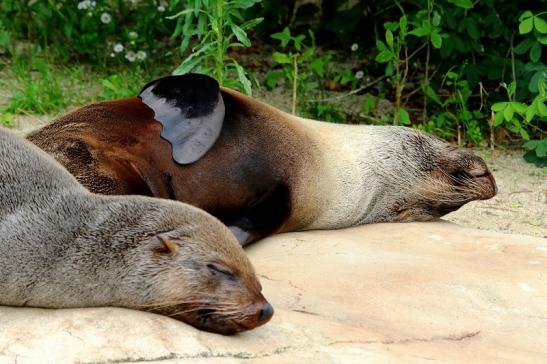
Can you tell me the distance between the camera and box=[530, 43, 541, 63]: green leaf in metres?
7.54

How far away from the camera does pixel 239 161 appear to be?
5.51 meters

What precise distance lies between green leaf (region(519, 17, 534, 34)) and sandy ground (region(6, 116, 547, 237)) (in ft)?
3.26

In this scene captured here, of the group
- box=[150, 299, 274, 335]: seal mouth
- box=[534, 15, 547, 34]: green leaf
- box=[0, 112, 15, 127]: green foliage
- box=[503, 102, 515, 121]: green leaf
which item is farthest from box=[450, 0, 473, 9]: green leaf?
box=[150, 299, 274, 335]: seal mouth

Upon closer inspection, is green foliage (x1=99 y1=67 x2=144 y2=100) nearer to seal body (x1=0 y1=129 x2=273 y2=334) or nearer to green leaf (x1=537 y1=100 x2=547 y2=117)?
green leaf (x1=537 y1=100 x2=547 y2=117)

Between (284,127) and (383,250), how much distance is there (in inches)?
35.2

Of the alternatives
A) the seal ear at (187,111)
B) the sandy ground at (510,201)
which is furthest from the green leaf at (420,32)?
the seal ear at (187,111)

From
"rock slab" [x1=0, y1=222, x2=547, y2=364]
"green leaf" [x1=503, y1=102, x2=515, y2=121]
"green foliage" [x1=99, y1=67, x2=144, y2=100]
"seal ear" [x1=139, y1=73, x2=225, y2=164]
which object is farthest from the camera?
"green foliage" [x1=99, y1=67, x2=144, y2=100]

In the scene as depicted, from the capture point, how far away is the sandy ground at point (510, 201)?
6812mm

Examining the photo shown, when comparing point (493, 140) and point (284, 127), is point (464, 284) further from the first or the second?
point (493, 140)

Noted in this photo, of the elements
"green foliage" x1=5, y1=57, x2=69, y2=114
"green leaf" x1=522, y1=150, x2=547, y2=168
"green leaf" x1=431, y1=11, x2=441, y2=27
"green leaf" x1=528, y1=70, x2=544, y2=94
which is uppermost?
"green leaf" x1=431, y1=11, x2=441, y2=27

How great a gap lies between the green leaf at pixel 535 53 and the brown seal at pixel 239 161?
161 cm

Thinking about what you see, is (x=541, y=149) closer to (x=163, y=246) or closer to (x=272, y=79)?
(x=272, y=79)

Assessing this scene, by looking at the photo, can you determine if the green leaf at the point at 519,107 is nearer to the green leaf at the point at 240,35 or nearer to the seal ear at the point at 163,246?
the green leaf at the point at 240,35

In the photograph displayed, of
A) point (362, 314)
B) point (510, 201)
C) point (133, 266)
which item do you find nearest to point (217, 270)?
point (133, 266)
